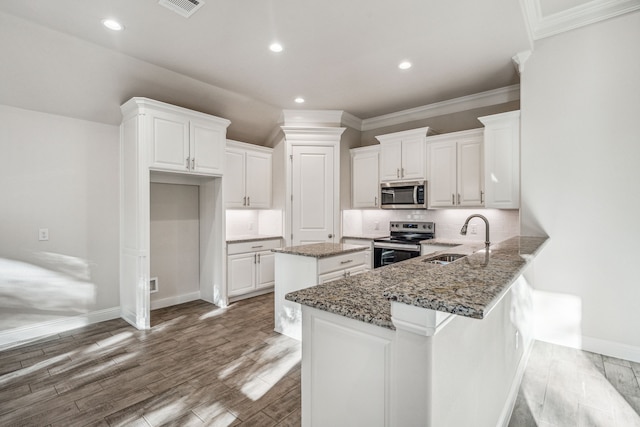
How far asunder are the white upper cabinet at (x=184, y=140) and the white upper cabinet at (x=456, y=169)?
2896mm

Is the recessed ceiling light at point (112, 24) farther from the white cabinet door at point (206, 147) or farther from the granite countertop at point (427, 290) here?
the granite countertop at point (427, 290)

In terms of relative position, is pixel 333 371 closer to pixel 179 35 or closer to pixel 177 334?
pixel 177 334

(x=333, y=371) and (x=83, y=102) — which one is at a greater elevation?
(x=83, y=102)

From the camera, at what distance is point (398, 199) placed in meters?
4.59

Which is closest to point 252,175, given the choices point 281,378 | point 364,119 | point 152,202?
point 152,202

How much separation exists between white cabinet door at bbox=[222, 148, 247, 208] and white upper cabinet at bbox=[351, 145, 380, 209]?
5.93 ft

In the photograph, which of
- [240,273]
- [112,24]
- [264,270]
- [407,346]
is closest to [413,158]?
[264,270]

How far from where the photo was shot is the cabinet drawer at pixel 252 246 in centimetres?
429

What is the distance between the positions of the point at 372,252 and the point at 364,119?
93.9 inches

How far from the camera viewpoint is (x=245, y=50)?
3.04 m

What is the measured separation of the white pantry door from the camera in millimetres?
4750

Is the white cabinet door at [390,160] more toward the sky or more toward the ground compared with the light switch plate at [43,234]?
more toward the sky

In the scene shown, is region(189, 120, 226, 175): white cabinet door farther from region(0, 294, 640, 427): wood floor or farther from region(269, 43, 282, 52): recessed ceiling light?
region(0, 294, 640, 427): wood floor

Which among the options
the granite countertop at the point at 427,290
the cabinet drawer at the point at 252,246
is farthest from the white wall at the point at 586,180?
the cabinet drawer at the point at 252,246
